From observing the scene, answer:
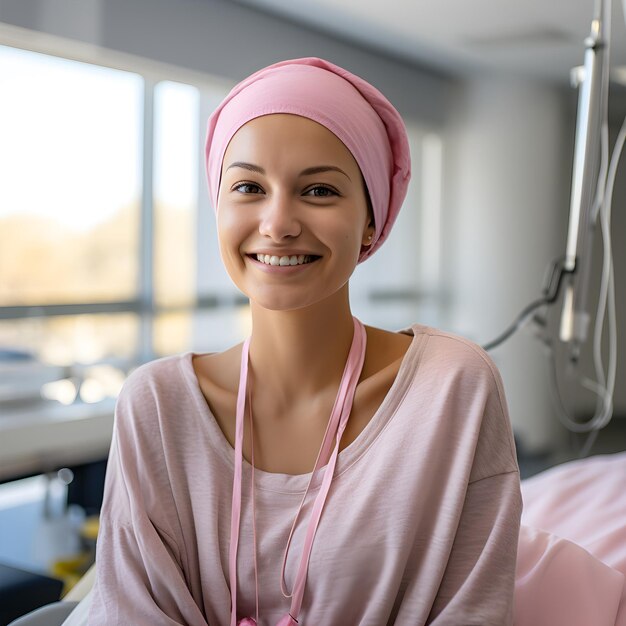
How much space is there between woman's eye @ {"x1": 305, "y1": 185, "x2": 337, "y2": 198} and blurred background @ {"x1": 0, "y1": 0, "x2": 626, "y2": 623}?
2.22 m

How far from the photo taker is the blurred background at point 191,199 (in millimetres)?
3252

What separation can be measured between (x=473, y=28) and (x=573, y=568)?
3.78 meters

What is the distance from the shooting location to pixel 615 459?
2268 millimetres

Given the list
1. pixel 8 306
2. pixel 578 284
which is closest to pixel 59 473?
pixel 8 306

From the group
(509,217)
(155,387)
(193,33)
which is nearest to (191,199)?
(193,33)

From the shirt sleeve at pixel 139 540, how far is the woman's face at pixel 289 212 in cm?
29

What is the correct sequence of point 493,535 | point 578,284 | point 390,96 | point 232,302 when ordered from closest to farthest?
point 493,535 → point 578,284 → point 232,302 → point 390,96

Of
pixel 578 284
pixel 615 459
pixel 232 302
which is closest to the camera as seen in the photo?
pixel 615 459

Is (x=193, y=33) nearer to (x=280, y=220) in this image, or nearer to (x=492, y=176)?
(x=492, y=176)

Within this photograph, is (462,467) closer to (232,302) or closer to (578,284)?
(578,284)

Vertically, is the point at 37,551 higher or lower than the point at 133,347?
lower

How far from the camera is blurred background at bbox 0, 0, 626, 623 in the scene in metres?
3.25

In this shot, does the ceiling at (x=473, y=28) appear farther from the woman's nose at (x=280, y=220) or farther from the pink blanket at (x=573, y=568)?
the woman's nose at (x=280, y=220)

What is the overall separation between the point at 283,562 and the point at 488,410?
362mm
